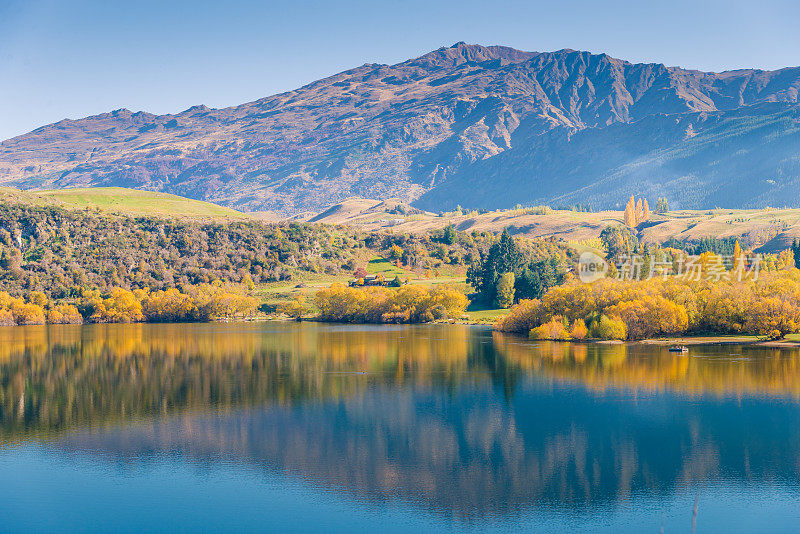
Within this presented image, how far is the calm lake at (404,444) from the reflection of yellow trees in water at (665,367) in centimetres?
43

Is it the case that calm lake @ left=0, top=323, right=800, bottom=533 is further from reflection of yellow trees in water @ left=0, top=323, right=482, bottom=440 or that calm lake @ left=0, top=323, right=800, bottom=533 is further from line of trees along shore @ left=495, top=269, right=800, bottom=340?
line of trees along shore @ left=495, top=269, right=800, bottom=340

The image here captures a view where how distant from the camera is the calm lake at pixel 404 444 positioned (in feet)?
116

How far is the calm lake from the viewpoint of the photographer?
35.3 metres

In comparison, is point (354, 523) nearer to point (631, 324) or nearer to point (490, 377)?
point (490, 377)

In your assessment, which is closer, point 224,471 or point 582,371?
point 224,471

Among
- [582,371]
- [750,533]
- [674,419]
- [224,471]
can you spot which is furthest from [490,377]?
[750,533]

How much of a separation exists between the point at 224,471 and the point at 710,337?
79806mm

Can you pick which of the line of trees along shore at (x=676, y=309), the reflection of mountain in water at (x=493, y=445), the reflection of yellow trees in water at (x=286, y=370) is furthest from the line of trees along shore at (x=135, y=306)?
the reflection of mountain in water at (x=493, y=445)

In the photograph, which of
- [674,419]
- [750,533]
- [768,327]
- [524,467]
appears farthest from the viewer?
[768,327]

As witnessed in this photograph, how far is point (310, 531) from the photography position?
33688 mm

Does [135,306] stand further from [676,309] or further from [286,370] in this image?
[676,309]

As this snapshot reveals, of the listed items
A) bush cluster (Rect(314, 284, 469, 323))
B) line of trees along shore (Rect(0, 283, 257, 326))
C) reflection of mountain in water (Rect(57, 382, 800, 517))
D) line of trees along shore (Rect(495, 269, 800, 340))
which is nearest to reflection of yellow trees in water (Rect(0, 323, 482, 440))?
reflection of mountain in water (Rect(57, 382, 800, 517))

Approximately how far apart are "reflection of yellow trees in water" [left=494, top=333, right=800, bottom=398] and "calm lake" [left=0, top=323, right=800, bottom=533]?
0.43 meters

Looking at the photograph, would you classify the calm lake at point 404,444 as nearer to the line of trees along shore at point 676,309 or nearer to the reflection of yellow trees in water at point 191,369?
the reflection of yellow trees in water at point 191,369
